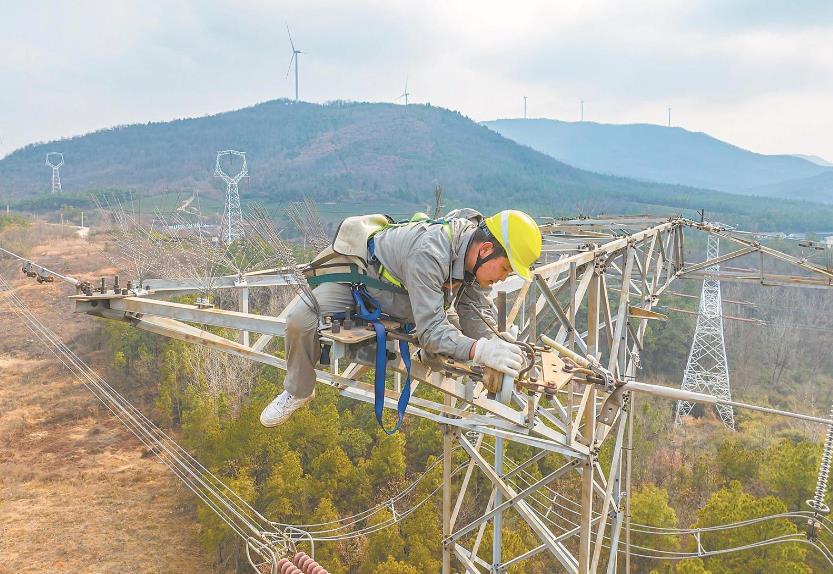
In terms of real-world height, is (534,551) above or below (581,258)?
below

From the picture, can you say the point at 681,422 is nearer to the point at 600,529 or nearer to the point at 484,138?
the point at 600,529

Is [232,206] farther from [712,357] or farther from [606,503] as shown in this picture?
[606,503]

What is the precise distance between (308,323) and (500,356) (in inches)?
54.3

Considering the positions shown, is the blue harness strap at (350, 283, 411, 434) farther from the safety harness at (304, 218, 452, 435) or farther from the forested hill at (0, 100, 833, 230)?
the forested hill at (0, 100, 833, 230)

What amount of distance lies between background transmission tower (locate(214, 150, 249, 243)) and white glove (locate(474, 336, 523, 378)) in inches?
107

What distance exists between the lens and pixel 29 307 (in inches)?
1581

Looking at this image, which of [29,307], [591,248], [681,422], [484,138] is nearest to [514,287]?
[591,248]

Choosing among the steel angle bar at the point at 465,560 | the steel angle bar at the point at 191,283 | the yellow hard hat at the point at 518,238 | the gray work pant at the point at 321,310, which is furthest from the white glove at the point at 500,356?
the steel angle bar at the point at 465,560

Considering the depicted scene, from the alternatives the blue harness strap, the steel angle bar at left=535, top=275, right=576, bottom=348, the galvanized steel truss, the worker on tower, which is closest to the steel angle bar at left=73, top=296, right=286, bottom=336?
the galvanized steel truss

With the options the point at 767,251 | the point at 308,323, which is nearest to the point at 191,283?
the point at 308,323

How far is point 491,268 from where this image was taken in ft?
13.0

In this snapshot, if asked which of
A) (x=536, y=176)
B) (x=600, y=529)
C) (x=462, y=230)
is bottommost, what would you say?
(x=600, y=529)

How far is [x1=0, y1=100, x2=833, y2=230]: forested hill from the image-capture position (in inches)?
3720

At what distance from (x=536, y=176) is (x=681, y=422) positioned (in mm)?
106750
